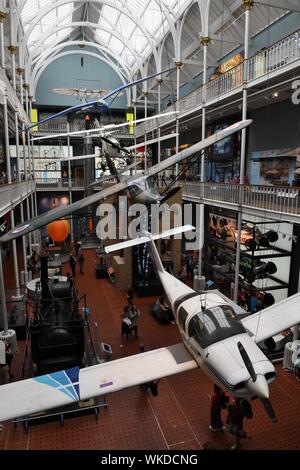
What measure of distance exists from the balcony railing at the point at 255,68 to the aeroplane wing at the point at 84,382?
10209 millimetres

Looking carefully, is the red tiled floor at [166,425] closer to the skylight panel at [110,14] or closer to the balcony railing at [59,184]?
the balcony railing at [59,184]

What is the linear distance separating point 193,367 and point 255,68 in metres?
12.8

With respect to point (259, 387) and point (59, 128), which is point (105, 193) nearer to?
point (259, 387)

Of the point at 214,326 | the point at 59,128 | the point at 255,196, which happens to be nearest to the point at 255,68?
the point at 255,196

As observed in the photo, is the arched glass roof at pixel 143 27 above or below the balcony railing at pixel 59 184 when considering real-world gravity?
above

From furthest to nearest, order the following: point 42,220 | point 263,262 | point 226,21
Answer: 1. point 226,21
2. point 263,262
3. point 42,220

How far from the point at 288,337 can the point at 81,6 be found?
104 ft

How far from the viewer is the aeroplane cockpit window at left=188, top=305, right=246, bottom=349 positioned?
6.53 meters

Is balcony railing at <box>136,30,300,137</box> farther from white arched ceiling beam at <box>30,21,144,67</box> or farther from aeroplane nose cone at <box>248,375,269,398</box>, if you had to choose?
white arched ceiling beam at <box>30,21,144,67</box>

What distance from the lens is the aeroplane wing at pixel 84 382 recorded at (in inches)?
235

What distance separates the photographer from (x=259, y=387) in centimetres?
537

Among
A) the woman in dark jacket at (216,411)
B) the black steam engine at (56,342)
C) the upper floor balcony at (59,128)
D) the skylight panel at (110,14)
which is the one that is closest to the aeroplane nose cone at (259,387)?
the woman in dark jacket at (216,411)

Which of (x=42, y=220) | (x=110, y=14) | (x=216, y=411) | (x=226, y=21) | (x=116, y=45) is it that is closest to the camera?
(x=216, y=411)

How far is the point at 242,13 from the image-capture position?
62.1ft
